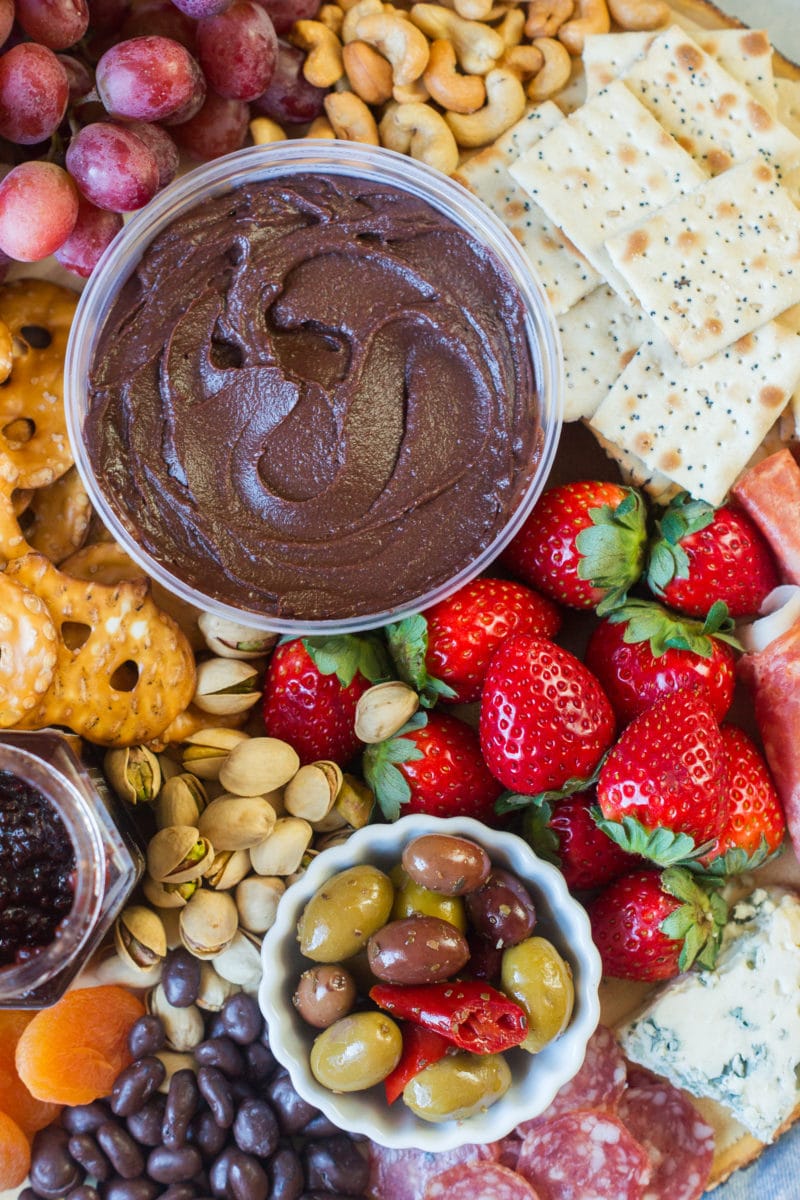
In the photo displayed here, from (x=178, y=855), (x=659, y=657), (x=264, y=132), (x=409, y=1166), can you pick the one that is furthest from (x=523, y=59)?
(x=409, y=1166)

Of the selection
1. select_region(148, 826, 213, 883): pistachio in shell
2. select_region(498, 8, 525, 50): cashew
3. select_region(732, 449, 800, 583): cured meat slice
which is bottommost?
select_region(148, 826, 213, 883): pistachio in shell

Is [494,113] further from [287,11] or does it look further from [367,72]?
[287,11]

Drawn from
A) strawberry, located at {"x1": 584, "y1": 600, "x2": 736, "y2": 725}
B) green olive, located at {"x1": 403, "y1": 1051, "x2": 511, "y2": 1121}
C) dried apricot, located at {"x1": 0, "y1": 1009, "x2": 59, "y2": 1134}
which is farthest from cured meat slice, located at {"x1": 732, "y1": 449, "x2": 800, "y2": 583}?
dried apricot, located at {"x1": 0, "y1": 1009, "x2": 59, "y2": 1134}

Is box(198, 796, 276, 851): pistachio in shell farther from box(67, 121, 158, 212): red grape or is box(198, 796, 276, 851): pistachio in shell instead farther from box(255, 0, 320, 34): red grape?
box(255, 0, 320, 34): red grape

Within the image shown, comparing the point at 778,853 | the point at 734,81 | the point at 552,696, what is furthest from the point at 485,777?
the point at 734,81

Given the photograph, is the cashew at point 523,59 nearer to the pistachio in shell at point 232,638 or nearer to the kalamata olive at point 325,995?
the pistachio in shell at point 232,638
